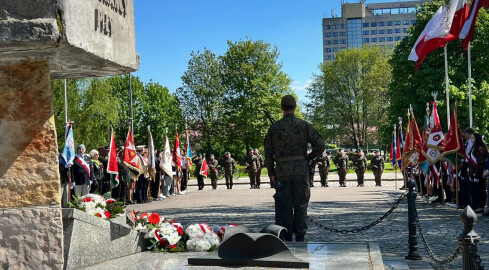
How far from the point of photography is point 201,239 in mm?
6906

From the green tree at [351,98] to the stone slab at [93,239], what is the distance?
197ft

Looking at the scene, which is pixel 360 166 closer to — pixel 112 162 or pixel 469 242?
pixel 112 162

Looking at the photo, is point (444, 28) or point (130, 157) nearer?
point (444, 28)

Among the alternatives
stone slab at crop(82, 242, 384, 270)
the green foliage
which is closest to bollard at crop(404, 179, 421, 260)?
stone slab at crop(82, 242, 384, 270)

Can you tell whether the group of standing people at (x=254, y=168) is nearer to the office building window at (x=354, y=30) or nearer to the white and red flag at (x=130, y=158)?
the white and red flag at (x=130, y=158)

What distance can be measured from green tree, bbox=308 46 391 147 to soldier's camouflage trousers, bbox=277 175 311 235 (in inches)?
2275

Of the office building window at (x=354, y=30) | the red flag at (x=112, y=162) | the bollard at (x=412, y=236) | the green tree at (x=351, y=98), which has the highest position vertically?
the office building window at (x=354, y=30)

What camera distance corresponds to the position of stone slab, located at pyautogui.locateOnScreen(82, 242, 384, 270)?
17.8 feet

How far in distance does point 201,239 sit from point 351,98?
2387 inches

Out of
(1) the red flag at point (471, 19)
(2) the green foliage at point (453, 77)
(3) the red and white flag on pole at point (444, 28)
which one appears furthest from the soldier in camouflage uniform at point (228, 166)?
(1) the red flag at point (471, 19)

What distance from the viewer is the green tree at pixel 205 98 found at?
2176 inches

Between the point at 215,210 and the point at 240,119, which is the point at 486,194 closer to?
the point at 215,210

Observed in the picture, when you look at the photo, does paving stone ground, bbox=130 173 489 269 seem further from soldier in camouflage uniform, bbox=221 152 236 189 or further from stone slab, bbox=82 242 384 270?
soldier in camouflage uniform, bbox=221 152 236 189

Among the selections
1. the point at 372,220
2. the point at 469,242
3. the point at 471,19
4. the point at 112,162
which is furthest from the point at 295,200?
the point at 112,162
